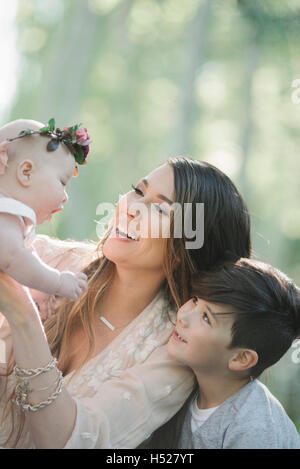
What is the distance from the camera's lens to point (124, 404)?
1830 mm

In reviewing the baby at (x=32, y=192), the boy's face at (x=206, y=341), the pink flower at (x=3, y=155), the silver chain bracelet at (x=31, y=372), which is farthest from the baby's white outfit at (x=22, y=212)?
the boy's face at (x=206, y=341)

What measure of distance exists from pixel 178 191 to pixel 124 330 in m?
0.57

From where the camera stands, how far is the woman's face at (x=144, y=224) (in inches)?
79.2

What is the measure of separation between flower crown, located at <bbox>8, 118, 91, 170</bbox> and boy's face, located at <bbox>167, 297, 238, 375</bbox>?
2.20 feet

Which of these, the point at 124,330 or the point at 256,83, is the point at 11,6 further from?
the point at 124,330

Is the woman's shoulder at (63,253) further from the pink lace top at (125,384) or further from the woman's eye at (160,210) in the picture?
the woman's eye at (160,210)

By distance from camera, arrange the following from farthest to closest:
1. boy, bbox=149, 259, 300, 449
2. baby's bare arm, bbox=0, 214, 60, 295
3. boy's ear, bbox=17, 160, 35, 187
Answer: boy, bbox=149, 259, 300, 449 → boy's ear, bbox=17, 160, 35, 187 → baby's bare arm, bbox=0, 214, 60, 295

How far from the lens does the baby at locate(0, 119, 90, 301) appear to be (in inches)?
59.6

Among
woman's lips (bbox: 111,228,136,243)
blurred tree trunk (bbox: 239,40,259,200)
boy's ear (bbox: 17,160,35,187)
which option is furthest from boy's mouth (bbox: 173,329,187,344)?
blurred tree trunk (bbox: 239,40,259,200)

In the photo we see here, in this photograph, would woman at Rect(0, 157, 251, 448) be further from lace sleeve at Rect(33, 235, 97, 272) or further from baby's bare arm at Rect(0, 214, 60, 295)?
baby's bare arm at Rect(0, 214, 60, 295)

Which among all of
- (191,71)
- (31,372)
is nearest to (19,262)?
(31,372)

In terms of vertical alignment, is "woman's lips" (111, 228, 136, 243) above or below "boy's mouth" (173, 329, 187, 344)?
above

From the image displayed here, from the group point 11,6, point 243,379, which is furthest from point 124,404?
point 11,6

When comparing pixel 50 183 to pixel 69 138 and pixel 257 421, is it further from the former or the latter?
pixel 257 421
